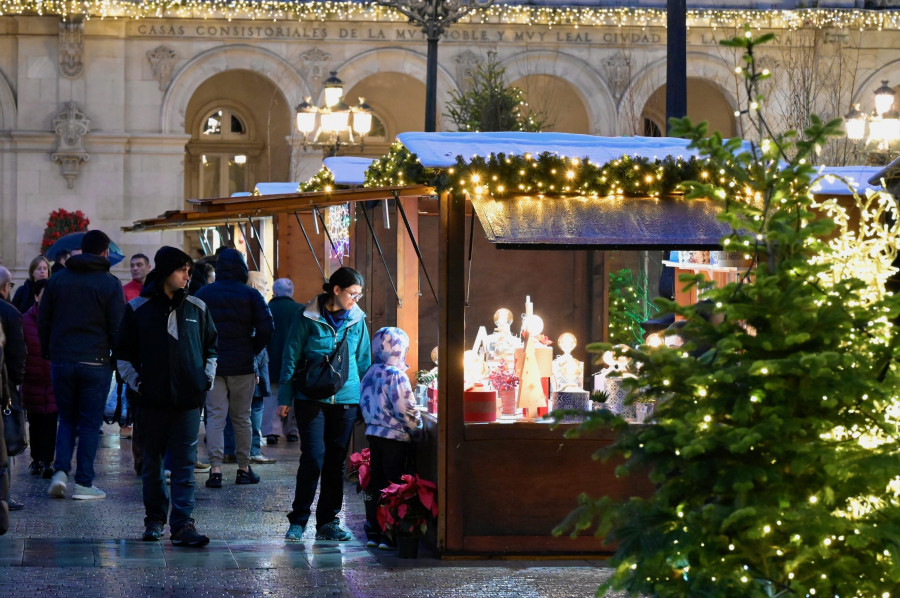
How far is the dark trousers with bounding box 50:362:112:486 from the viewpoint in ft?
35.4

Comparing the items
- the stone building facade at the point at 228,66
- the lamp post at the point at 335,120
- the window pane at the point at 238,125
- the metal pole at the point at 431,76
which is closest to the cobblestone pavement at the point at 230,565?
the metal pole at the point at 431,76

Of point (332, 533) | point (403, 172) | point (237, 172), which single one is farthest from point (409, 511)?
point (237, 172)

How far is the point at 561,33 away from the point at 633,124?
202 inches

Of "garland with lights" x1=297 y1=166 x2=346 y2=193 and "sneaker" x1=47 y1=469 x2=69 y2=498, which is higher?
"garland with lights" x1=297 y1=166 x2=346 y2=193

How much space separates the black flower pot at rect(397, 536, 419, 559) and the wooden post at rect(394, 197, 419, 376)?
7.98ft

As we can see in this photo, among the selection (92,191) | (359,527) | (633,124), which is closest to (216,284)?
(359,527)

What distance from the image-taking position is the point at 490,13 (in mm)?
32000

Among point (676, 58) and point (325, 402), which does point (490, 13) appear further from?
point (325, 402)

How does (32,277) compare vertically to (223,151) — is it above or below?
below

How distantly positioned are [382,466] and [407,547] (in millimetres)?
645

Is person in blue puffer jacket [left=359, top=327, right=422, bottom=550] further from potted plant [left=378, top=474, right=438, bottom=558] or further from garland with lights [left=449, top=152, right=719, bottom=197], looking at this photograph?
garland with lights [left=449, top=152, right=719, bottom=197]

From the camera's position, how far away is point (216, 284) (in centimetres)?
1196

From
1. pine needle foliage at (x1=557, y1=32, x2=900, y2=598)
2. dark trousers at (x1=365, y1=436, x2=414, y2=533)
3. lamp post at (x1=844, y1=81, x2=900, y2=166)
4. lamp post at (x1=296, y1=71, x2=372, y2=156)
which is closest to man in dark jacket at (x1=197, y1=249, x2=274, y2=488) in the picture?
dark trousers at (x1=365, y1=436, x2=414, y2=533)

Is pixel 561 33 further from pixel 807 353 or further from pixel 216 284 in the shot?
pixel 807 353
